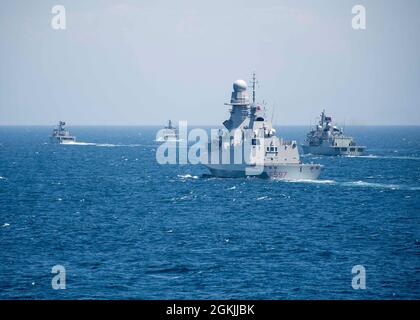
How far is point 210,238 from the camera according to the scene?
169 ft

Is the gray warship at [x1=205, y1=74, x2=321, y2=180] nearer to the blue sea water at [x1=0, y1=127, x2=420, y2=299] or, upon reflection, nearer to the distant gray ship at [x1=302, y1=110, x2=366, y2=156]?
the blue sea water at [x1=0, y1=127, x2=420, y2=299]

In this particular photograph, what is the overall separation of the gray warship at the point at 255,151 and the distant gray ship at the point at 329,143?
68.9m

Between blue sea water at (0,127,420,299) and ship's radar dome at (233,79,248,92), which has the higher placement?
ship's radar dome at (233,79,248,92)

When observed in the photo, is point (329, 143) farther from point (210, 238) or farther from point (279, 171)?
point (210, 238)

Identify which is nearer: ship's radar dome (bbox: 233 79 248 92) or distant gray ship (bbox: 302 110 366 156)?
ship's radar dome (bbox: 233 79 248 92)

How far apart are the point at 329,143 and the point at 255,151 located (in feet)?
256

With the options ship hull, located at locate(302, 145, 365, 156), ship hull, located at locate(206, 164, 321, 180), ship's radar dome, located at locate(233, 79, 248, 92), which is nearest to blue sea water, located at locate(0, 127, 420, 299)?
ship hull, located at locate(206, 164, 321, 180)

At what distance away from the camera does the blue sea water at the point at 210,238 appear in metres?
37.2

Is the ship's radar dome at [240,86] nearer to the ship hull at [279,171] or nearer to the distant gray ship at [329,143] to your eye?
the ship hull at [279,171]

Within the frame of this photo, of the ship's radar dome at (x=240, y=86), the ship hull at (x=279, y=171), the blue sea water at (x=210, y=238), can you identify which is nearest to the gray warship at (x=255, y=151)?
the ship hull at (x=279, y=171)

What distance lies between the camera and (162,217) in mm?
62844

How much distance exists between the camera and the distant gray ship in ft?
529

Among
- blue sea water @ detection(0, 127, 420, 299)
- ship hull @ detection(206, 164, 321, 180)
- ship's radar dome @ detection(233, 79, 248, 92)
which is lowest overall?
blue sea water @ detection(0, 127, 420, 299)

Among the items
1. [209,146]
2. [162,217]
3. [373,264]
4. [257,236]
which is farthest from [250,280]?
[209,146]
